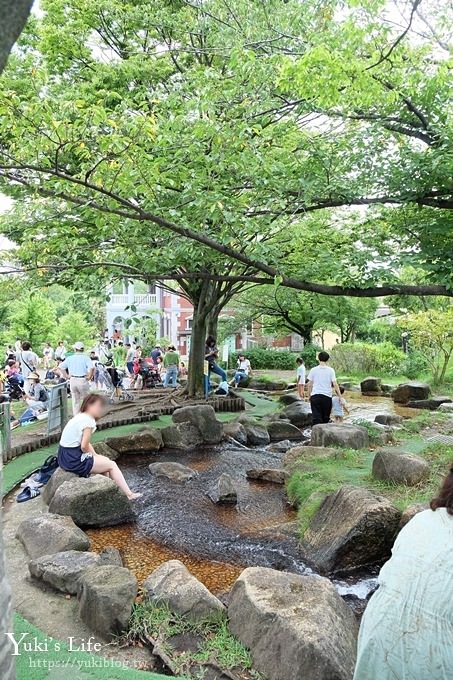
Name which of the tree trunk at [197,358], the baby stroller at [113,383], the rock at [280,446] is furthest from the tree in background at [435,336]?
the baby stroller at [113,383]

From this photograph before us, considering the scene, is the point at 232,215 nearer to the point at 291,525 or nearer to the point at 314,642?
the point at 291,525

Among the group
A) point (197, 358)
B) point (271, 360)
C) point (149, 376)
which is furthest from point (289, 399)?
point (271, 360)

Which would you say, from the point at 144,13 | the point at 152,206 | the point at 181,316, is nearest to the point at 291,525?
the point at 152,206

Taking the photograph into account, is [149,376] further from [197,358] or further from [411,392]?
[411,392]

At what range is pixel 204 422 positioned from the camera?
1116 cm

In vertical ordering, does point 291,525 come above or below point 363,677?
below

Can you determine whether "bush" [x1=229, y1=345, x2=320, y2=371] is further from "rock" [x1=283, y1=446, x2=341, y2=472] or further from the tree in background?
"rock" [x1=283, y1=446, x2=341, y2=472]

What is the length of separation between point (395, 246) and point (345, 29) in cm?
457

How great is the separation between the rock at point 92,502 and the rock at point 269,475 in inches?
101

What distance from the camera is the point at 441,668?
5.40ft

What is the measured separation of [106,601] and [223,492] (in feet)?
12.0

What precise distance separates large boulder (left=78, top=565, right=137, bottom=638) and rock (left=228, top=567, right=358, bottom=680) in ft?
2.55

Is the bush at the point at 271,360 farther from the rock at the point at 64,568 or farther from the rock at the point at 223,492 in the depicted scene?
the rock at the point at 64,568

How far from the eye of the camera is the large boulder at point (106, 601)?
12.4 ft
